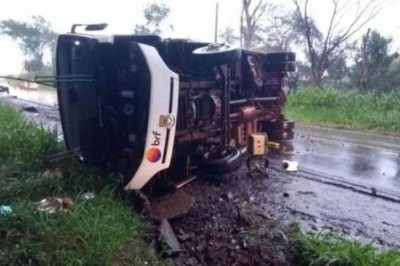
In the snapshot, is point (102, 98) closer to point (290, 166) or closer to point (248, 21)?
point (290, 166)

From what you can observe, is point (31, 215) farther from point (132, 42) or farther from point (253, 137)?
point (253, 137)

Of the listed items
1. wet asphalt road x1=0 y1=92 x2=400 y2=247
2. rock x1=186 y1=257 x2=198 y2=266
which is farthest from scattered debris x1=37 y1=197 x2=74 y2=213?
wet asphalt road x1=0 y1=92 x2=400 y2=247

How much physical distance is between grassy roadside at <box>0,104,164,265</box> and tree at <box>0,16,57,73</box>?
35699mm

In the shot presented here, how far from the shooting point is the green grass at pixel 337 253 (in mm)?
3188

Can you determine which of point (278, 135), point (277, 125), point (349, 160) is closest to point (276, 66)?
point (277, 125)

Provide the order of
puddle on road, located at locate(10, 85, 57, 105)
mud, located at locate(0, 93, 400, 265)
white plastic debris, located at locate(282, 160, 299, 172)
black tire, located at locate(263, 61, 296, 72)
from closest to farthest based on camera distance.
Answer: mud, located at locate(0, 93, 400, 265) < white plastic debris, located at locate(282, 160, 299, 172) < black tire, located at locate(263, 61, 296, 72) < puddle on road, located at locate(10, 85, 57, 105)

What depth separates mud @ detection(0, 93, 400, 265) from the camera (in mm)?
3531

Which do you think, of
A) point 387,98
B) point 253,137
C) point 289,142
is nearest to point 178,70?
point 253,137

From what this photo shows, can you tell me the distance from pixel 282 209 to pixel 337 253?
4.12 ft

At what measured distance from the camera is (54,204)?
11.2ft

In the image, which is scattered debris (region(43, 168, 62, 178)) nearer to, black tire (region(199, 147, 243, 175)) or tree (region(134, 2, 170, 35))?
black tire (region(199, 147, 243, 175))

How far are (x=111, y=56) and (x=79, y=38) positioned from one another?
16.0 inches

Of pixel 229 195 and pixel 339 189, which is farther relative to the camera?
pixel 339 189

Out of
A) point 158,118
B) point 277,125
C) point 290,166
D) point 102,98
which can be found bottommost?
point 290,166
